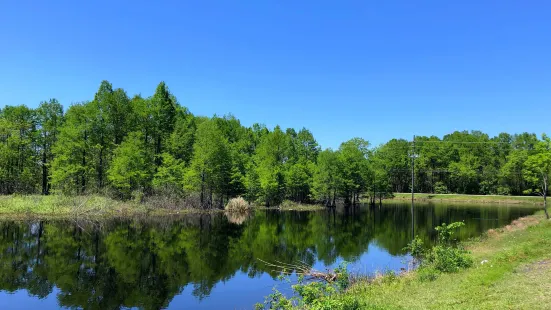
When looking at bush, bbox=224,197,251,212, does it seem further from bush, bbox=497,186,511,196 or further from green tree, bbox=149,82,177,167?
bush, bbox=497,186,511,196

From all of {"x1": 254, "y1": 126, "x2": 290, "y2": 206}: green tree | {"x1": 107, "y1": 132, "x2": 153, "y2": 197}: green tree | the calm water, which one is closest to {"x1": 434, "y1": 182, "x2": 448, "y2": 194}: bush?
{"x1": 254, "y1": 126, "x2": 290, "y2": 206}: green tree

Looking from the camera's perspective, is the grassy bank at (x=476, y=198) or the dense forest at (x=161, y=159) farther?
the grassy bank at (x=476, y=198)

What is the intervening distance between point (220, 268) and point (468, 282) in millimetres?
14725

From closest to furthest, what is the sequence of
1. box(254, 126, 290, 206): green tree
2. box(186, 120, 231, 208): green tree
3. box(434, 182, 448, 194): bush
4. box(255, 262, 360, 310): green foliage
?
box(255, 262, 360, 310): green foliage → box(186, 120, 231, 208): green tree → box(254, 126, 290, 206): green tree → box(434, 182, 448, 194): bush

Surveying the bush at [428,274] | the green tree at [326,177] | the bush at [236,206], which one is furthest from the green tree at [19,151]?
the bush at [428,274]

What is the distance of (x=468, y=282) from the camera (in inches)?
504

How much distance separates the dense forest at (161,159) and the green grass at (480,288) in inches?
1056

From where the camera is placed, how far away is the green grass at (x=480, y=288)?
33.6ft

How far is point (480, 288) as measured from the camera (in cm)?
1177

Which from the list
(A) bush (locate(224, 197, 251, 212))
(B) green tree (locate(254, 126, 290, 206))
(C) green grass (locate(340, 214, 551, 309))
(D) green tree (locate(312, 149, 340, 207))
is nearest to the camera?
(C) green grass (locate(340, 214, 551, 309))

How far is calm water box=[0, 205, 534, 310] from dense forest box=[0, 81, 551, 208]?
14347 millimetres

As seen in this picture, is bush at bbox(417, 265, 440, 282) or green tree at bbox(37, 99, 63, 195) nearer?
bush at bbox(417, 265, 440, 282)

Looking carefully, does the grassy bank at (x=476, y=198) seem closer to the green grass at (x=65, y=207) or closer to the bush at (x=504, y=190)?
the bush at (x=504, y=190)

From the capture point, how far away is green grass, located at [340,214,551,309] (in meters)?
10.2
